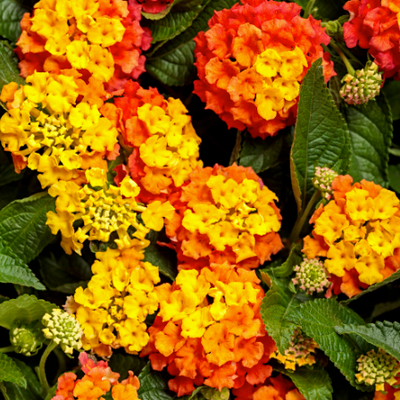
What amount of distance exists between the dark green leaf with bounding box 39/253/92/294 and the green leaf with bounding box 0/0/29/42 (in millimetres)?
519

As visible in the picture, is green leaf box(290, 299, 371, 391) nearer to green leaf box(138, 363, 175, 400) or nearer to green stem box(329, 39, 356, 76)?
green leaf box(138, 363, 175, 400)

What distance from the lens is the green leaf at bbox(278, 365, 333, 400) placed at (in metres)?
1.22

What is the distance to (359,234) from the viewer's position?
47.4 inches

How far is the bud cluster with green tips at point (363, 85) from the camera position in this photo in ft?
4.27

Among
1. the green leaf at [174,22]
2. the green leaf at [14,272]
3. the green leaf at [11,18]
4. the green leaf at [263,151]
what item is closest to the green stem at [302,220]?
the green leaf at [263,151]

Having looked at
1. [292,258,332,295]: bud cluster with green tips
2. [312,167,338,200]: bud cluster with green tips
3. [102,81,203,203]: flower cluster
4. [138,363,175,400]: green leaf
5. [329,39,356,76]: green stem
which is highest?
[329,39,356,76]: green stem

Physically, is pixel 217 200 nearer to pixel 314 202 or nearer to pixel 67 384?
pixel 314 202

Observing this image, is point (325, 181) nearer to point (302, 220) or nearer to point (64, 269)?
point (302, 220)

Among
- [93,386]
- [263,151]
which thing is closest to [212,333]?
[93,386]

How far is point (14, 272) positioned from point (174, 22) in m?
0.65

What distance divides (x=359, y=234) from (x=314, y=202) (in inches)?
7.3

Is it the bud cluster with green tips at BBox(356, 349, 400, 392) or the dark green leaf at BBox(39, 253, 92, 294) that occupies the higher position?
the bud cluster with green tips at BBox(356, 349, 400, 392)

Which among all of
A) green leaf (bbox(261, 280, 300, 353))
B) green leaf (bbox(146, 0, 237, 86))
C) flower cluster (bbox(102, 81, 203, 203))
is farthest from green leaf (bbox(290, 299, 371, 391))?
green leaf (bbox(146, 0, 237, 86))

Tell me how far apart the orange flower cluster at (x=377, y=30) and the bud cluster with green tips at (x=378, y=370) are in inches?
23.6
